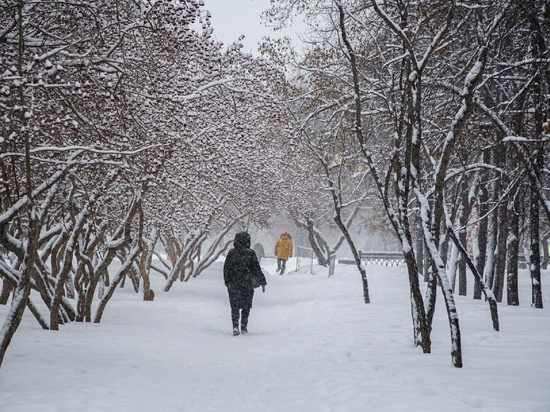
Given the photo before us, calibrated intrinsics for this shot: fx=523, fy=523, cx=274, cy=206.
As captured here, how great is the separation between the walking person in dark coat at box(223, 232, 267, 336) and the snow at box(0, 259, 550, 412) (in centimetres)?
47

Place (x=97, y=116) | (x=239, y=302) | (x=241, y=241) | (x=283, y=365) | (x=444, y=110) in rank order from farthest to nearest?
(x=444, y=110)
(x=241, y=241)
(x=239, y=302)
(x=97, y=116)
(x=283, y=365)

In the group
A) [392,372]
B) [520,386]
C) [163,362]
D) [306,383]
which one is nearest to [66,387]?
[163,362]

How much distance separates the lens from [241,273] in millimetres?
10016

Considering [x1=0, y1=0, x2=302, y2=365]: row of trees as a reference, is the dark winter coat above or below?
below

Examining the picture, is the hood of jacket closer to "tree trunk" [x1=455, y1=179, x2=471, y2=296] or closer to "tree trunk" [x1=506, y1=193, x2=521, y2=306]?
"tree trunk" [x1=455, y1=179, x2=471, y2=296]

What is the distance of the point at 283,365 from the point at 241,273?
3.31 meters

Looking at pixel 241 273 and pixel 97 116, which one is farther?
pixel 241 273

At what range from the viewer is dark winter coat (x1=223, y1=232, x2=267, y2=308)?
9914mm

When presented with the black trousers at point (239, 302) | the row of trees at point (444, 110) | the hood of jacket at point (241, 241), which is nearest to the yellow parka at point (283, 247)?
the row of trees at point (444, 110)

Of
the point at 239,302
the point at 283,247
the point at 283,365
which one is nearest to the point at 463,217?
the point at 239,302

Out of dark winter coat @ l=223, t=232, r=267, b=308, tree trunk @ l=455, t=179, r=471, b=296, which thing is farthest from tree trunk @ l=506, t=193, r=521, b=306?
dark winter coat @ l=223, t=232, r=267, b=308

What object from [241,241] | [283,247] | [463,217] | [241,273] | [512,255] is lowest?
[241,273]

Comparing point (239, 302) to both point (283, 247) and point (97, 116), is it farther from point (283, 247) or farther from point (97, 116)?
point (283, 247)

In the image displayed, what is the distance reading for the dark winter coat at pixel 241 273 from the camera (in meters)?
9.91
